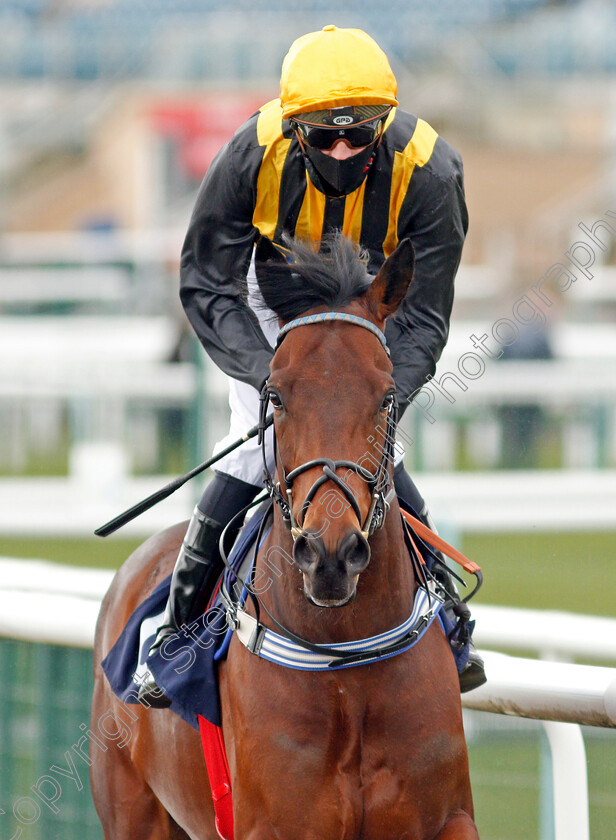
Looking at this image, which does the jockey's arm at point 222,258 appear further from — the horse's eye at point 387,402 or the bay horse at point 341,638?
the horse's eye at point 387,402

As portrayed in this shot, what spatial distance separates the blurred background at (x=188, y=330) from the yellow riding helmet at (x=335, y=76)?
3.11 ft

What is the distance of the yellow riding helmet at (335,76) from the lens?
9.82 ft

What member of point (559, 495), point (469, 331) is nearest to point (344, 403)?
point (559, 495)

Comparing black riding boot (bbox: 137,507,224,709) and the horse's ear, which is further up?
the horse's ear

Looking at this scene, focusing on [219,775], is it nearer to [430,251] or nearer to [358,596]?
[358,596]

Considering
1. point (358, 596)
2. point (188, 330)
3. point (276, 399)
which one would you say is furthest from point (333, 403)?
point (188, 330)

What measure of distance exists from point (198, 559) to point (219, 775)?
Result: 1.81 ft

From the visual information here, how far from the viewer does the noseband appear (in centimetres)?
261

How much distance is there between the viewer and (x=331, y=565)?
2.53 meters

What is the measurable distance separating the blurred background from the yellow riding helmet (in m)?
0.95

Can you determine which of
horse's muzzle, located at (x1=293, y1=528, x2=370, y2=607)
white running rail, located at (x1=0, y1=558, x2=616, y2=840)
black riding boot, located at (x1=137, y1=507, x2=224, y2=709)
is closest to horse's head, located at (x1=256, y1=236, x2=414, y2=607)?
horse's muzzle, located at (x1=293, y1=528, x2=370, y2=607)

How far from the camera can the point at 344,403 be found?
2729mm

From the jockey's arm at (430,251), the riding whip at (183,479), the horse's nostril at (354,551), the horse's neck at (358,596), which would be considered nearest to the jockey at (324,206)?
the jockey's arm at (430,251)

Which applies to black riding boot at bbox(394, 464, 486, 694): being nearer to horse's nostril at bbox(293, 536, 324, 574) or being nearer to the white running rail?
the white running rail
